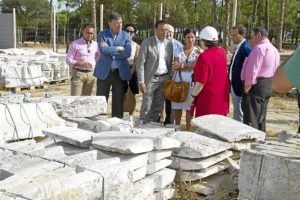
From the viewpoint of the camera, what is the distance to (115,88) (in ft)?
22.2

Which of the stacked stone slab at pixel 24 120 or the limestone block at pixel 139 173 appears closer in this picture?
the limestone block at pixel 139 173

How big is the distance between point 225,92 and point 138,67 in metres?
1.29

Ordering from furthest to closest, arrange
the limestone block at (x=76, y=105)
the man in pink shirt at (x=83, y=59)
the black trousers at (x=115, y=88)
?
the man in pink shirt at (x=83, y=59) → the black trousers at (x=115, y=88) → the limestone block at (x=76, y=105)

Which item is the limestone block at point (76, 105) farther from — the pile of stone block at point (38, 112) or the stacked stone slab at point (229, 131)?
the stacked stone slab at point (229, 131)

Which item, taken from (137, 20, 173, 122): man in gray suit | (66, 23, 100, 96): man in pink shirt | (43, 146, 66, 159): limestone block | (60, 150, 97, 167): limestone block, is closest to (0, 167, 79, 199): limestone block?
(60, 150, 97, 167): limestone block

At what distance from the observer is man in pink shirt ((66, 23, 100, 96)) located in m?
7.27

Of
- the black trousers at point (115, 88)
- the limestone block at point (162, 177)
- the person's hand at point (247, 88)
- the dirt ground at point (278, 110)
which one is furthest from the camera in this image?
the dirt ground at point (278, 110)

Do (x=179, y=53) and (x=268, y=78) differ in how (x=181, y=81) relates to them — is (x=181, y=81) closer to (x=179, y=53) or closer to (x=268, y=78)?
(x=179, y=53)

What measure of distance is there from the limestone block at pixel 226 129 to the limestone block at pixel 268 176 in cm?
69

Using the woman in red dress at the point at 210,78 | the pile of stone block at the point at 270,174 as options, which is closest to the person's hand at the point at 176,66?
the woman in red dress at the point at 210,78

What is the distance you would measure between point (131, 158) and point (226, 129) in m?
1.48

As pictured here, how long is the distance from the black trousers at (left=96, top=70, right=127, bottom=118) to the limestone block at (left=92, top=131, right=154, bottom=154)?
8.35 feet

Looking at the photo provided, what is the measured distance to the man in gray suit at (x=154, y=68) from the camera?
6.29 meters

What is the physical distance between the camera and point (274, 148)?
429cm
